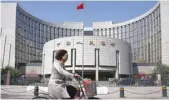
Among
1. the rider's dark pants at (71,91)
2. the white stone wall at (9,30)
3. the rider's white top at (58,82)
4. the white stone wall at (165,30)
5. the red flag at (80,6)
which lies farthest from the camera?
the white stone wall at (9,30)

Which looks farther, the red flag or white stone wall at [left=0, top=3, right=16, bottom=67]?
white stone wall at [left=0, top=3, right=16, bottom=67]

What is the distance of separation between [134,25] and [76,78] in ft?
352

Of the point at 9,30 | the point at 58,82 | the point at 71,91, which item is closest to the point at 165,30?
the point at 9,30

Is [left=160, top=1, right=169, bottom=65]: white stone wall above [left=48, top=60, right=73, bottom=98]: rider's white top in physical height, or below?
above

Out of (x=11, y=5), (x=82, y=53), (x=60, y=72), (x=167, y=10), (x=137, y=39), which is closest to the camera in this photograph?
(x=60, y=72)

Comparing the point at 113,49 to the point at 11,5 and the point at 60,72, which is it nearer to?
the point at 11,5

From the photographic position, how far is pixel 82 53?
78.1 metres

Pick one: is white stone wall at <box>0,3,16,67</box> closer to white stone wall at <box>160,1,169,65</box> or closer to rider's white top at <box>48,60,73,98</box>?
white stone wall at <box>160,1,169,65</box>

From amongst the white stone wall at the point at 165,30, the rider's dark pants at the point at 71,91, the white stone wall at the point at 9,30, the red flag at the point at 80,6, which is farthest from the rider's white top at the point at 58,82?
the white stone wall at the point at 9,30

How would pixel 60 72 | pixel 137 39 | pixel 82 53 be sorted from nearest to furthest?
pixel 60 72 → pixel 82 53 → pixel 137 39

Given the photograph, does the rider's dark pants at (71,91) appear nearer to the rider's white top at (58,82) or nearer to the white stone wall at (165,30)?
the rider's white top at (58,82)

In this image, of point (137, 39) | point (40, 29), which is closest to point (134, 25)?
point (137, 39)

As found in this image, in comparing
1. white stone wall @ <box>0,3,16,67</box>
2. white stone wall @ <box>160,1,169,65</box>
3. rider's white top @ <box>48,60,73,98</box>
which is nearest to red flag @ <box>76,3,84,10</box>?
rider's white top @ <box>48,60,73,98</box>

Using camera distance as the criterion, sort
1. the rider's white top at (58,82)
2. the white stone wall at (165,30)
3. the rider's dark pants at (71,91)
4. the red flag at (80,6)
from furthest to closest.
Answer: the white stone wall at (165,30)
the red flag at (80,6)
the rider's dark pants at (71,91)
the rider's white top at (58,82)
